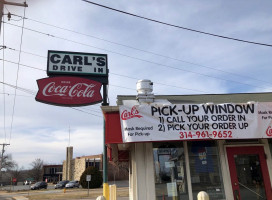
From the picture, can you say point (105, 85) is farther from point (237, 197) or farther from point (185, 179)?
point (237, 197)

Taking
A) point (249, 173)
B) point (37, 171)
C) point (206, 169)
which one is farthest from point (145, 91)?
point (37, 171)

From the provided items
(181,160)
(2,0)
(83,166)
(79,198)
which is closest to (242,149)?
(181,160)

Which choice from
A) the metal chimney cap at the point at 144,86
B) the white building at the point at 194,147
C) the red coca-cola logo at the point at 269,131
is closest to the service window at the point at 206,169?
the white building at the point at 194,147

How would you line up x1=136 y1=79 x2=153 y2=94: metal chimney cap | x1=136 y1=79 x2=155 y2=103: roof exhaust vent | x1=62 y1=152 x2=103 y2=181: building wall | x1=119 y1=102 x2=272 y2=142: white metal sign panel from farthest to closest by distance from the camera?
x1=62 y1=152 x2=103 y2=181: building wall, x1=136 y1=79 x2=153 y2=94: metal chimney cap, x1=136 y1=79 x2=155 y2=103: roof exhaust vent, x1=119 y1=102 x2=272 y2=142: white metal sign panel

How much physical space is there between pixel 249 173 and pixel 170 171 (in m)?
2.29

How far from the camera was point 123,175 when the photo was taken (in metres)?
65.4

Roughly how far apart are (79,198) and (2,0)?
869 inches

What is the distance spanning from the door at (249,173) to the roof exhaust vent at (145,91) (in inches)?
109

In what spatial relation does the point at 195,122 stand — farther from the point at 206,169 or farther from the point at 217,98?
the point at 217,98

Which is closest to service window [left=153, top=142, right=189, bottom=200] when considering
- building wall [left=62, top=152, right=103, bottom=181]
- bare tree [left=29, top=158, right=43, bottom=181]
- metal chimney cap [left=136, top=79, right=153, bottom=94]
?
metal chimney cap [left=136, top=79, right=153, bottom=94]

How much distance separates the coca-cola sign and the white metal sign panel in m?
1.58

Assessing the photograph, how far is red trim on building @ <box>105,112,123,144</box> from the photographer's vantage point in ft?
23.0

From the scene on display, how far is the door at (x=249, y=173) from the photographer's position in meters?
7.50

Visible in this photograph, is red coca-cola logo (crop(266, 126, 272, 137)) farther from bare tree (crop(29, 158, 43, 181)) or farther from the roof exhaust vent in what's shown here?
bare tree (crop(29, 158, 43, 181))
